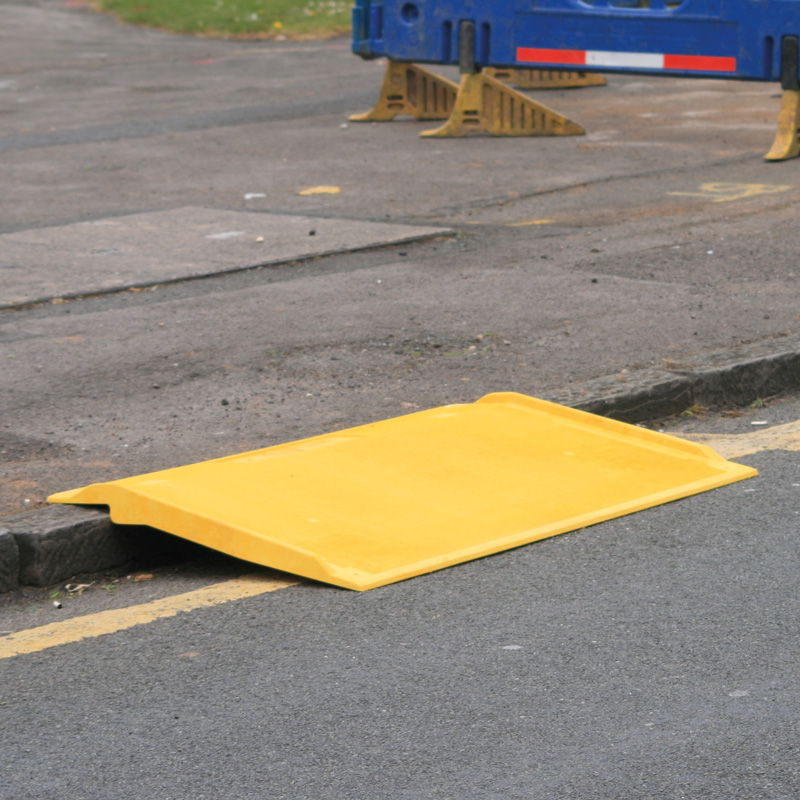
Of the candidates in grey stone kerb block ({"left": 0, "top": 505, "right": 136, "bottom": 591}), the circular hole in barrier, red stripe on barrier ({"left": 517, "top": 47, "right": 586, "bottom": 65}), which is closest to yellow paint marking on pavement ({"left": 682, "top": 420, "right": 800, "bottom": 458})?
grey stone kerb block ({"left": 0, "top": 505, "right": 136, "bottom": 591})

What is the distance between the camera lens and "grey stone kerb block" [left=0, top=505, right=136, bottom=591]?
396 cm

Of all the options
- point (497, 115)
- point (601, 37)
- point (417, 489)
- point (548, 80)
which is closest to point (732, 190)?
point (601, 37)

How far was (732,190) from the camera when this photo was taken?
10125 mm

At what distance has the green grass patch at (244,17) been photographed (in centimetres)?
2403

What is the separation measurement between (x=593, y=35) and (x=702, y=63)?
1.16 m

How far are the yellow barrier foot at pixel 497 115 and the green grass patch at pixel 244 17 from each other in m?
10.6

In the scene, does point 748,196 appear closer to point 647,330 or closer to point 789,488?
point 647,330

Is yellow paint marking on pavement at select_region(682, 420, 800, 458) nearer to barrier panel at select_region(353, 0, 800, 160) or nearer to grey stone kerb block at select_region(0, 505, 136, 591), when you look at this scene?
grey stone kerb block at select_region(0, 505, 136, 591)

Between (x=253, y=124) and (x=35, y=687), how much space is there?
1152cm

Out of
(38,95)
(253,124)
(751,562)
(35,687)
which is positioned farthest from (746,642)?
(38,95)

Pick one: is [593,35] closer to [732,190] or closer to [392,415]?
[732,190]

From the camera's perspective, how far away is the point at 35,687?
330cm

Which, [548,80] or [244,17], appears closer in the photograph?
[548,80]

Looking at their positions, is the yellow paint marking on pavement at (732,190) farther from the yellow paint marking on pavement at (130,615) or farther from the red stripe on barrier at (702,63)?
the yellow paint marking on pavement at (130,615)
